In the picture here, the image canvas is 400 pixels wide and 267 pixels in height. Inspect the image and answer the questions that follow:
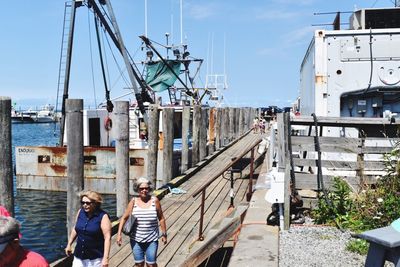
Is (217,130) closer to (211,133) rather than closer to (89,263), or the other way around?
(211,133)

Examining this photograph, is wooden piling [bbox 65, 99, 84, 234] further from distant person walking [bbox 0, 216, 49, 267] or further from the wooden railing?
distant person walking [bbox 0, 216, 49, 267]

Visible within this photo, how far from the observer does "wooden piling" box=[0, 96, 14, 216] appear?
584 centimetres

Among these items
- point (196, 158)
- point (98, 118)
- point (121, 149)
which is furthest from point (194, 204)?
point (98, 118)

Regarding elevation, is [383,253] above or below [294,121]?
below

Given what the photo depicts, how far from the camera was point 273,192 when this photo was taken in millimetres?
6844

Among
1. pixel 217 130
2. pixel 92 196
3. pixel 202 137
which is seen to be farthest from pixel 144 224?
pixel 217 130

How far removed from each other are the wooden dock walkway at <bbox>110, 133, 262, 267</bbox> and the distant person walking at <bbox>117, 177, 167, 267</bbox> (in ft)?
3.08

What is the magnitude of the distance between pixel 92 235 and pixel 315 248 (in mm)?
2700

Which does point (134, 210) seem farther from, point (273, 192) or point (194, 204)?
point (194, 204)

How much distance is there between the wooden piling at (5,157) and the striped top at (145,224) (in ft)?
5.51

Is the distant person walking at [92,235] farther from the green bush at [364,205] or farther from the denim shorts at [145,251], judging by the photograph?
the green bush at [364,205]

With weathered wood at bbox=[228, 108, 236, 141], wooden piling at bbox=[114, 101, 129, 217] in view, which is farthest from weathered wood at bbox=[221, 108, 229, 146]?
wooden piling at bbox=[114, 101, 129, 217]

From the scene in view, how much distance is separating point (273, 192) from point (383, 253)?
4.23 meters

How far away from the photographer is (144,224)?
561 cm
